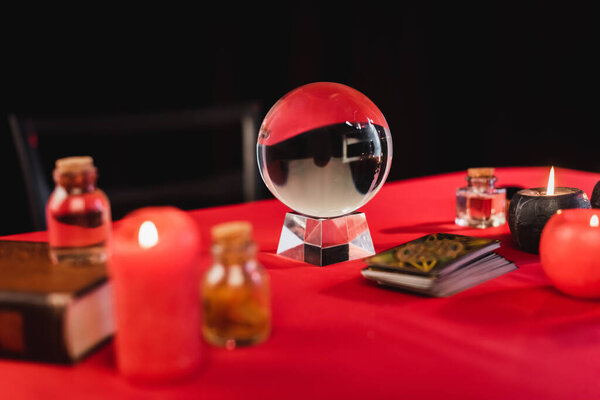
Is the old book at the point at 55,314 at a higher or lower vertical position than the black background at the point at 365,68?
lower

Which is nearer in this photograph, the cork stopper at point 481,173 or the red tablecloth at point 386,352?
the red tablecloth at point 386,352

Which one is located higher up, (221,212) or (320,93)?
(320,93)

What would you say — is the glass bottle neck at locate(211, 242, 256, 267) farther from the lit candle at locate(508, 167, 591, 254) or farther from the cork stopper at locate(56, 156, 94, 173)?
the lit candle at locate(508, 167, 591, 254)

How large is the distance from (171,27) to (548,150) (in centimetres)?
185

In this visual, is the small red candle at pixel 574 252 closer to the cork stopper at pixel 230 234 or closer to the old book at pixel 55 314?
the cork stopper at pixel 230 234

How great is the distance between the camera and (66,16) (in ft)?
7.55

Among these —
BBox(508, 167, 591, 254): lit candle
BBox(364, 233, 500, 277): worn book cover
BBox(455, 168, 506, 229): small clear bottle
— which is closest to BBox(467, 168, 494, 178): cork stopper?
BBox(455, 168, 506, 229): small clear bottle

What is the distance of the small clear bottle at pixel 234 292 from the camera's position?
48 cm

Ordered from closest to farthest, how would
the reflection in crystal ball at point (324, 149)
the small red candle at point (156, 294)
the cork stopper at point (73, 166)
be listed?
the small red candle at point (156, 294)
the cork stopper at point (73, 166)
the reflection in crystal ball at point (324, 149)

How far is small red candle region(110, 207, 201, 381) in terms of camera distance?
0.44 meters

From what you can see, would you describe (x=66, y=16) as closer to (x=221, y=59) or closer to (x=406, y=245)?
(x=221, y=59)

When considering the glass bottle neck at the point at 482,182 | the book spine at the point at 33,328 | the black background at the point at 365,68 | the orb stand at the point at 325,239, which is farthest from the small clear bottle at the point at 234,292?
the black background at the point at 365,68

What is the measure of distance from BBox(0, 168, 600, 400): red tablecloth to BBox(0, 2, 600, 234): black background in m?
1.92

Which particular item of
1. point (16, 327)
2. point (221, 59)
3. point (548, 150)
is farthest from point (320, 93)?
point (548, 150)
